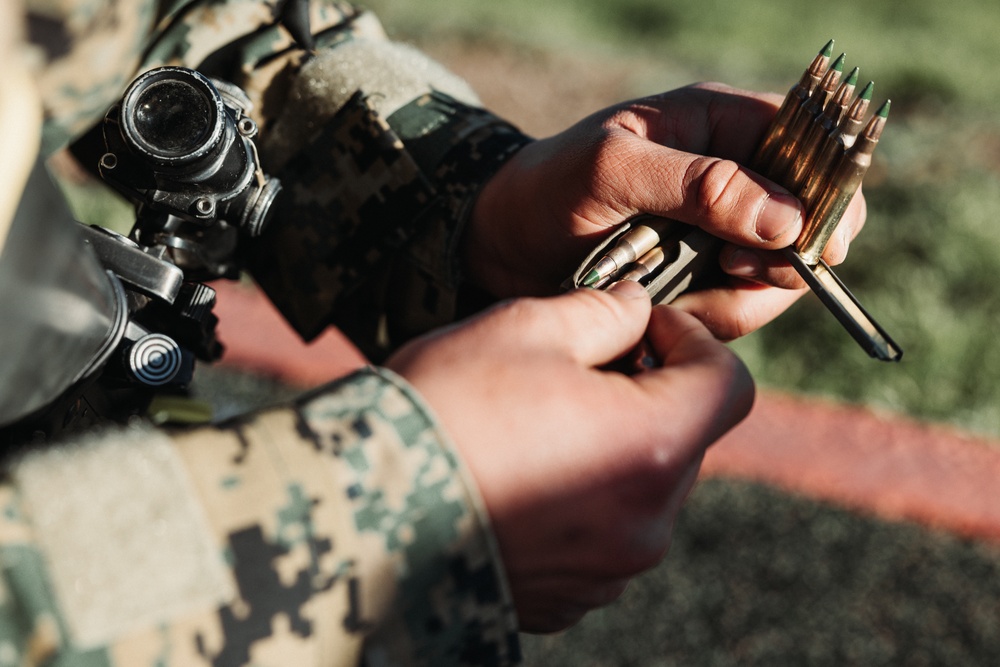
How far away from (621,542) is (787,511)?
7.07 ft

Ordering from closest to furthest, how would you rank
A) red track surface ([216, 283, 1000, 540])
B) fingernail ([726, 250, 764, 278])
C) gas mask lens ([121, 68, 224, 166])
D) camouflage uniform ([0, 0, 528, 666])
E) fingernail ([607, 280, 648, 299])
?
camouflage uniform ([0, 0, 528, 666]) < fingernail ([607, 280, 648, 299]) < gas mask lens ([121, 68, 224, 166]) < fingernail ([726, 250, 764, 278]) < red track surface ([216, 283, 1000, 540])

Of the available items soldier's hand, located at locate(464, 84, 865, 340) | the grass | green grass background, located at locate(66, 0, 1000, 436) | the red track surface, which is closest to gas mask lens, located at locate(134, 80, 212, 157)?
soldier's hand, located at locate(464, 84, 865, 340)

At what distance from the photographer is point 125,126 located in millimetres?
1391

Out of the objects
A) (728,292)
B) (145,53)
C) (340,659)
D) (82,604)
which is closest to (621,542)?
(340,659)

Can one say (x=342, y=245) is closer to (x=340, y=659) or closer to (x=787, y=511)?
(x=340, y=659)

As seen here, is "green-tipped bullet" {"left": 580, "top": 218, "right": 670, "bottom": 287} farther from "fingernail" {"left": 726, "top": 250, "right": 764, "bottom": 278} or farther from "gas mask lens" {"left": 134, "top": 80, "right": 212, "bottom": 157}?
"gas mask lens" {"left": 134, "top": 80, "right": 212, "bottom": 157}

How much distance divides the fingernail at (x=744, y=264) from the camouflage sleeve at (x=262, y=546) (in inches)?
29.8

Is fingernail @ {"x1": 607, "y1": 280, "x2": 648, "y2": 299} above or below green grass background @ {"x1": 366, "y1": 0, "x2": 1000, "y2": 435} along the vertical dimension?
above

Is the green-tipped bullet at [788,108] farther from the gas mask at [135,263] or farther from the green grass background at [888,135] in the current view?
the green grass background at [888,135]

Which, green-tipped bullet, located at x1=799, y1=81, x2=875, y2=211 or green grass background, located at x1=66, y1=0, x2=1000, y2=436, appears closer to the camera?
green-tipped bullet, located at x1=799, y1=81, x2=875, y2=211

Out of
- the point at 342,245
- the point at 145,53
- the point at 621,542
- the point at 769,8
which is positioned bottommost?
the point at 769,8

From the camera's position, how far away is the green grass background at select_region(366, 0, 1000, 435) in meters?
3.76

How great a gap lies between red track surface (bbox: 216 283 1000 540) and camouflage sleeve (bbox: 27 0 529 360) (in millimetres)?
1747

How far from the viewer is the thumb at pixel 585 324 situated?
3.62 feet
